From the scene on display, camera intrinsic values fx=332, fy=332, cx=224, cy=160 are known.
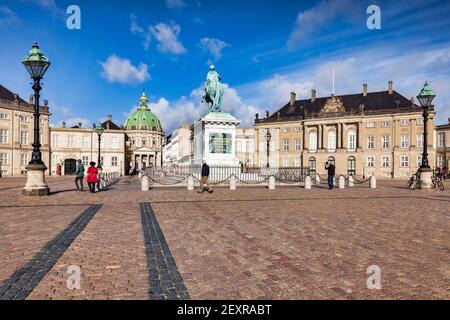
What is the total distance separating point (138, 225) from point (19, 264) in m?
3.43

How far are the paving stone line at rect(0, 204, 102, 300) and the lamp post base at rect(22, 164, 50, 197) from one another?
848cm

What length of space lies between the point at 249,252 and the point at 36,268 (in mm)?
3367

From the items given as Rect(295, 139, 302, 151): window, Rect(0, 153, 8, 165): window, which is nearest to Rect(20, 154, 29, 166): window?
Rect(0, 153, 8, 165): window

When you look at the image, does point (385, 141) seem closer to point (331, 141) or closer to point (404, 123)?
point (404, 123)

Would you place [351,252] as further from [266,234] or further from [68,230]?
[68,230]

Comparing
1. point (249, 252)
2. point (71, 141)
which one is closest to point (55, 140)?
point (71, 141)

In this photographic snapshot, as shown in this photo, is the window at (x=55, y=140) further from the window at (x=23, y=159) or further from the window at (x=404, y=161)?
the window at (x=404, y=161)

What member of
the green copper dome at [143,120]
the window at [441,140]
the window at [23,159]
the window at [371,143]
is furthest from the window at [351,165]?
the green copper dome at [143,120]

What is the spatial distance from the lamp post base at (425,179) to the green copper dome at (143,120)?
103 m

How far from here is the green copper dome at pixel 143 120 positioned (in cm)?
11644

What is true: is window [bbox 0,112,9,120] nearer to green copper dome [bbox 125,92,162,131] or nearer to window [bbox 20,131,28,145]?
window [bbox 20,131,28,145]

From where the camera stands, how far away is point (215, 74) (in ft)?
80.6

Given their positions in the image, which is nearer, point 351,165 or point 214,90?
point 214,90

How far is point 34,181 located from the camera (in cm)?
1488
